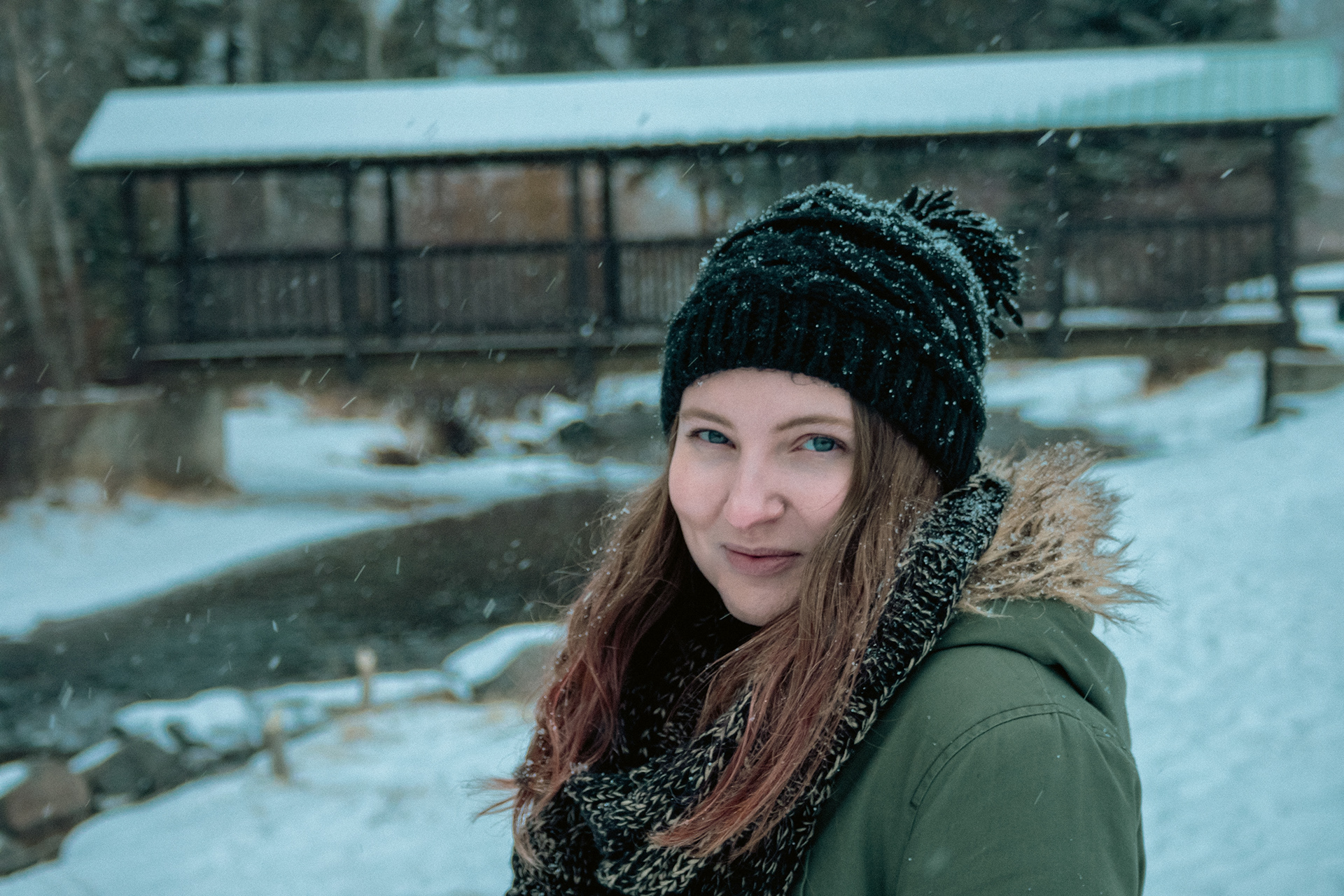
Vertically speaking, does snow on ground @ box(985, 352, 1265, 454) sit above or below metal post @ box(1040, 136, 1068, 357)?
below

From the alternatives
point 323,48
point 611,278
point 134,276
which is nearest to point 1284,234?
point 611,278

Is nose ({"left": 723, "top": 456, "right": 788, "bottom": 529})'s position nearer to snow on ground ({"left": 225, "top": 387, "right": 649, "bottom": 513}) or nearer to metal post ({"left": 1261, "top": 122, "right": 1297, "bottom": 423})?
metal post ({"left": 1261, "top": 122, "right": 1297, "bottom": 423})

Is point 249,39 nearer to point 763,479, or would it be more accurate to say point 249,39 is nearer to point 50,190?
point 50,190

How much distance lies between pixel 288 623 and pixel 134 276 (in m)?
5.47

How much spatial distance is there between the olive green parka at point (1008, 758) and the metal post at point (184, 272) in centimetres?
1200

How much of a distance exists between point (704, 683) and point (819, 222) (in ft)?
2.58

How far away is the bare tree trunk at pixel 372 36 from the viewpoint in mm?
23094

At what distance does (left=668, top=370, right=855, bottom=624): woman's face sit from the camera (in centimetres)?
147

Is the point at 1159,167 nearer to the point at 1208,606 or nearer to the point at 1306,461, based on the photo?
the point at 1306,461

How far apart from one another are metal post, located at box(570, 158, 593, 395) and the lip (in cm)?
1032

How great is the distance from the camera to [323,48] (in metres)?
24.5

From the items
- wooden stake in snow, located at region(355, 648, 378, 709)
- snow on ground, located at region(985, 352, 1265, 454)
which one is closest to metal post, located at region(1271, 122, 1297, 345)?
snow on ground, located at region(985, 352, 1265, 454)

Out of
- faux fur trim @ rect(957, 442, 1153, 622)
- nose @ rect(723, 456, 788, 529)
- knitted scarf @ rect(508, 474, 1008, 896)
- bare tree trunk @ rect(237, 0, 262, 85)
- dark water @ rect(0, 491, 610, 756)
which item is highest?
bare tree trunk @ rect(237, 0, 262, 85)

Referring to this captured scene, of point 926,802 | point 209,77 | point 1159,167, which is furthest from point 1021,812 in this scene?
point 209,77
